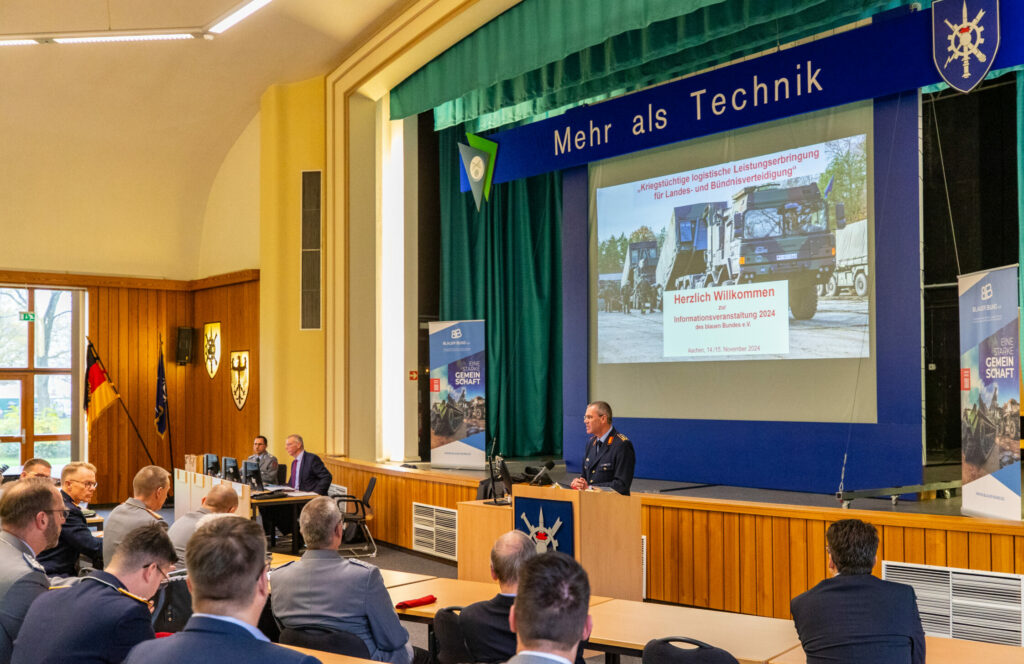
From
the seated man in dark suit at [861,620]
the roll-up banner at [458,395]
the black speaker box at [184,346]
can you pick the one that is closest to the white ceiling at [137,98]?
the black speaker box at [184,346]

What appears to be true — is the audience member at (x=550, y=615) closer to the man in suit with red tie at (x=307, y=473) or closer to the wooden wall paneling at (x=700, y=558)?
the wooden wall paneling at (x=700, y=558)

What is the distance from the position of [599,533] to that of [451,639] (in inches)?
74.9

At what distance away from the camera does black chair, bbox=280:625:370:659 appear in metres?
3.14

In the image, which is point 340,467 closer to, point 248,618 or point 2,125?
point 2,125

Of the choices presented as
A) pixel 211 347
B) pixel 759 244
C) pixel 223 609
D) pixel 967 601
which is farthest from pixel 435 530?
pixel 223 609

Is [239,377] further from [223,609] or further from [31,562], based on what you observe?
[223,609]

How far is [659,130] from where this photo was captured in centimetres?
790

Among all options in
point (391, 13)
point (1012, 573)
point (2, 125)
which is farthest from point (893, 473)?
point (2, 125)

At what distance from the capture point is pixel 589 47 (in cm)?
762

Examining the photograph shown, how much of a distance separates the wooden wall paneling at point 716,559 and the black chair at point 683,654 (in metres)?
3.64

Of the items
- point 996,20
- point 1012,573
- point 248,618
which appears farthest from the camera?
point 996,20

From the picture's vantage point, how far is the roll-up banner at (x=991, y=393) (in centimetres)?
497

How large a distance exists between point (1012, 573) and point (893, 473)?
2.06m

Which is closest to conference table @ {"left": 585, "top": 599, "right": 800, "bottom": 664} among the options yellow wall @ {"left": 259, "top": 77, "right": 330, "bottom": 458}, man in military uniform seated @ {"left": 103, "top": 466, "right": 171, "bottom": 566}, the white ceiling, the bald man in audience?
the bald man in audience
